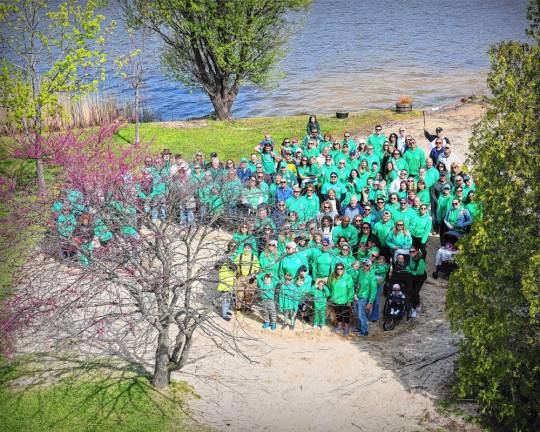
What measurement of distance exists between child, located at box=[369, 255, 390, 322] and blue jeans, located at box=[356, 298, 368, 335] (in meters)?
0.35

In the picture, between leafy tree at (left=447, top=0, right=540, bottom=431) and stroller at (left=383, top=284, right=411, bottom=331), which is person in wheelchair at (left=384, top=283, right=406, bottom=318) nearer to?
stroller at (left=383, top=284, right=411, bottom=331)

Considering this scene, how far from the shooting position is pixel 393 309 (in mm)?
14625

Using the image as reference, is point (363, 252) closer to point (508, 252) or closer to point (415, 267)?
point (415, 267)

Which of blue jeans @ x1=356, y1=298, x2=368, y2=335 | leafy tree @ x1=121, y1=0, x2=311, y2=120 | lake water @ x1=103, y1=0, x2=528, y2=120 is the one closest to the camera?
blue jeans @ x1=356, y1=298, x2=368, y2=335

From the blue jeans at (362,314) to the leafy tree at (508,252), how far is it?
2.92m

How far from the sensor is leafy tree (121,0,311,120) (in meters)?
28.8

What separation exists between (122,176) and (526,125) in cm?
916

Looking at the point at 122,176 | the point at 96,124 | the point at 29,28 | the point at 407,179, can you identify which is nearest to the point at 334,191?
the point at 407,179

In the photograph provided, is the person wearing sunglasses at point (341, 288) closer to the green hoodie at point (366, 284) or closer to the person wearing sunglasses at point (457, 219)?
the green hoodie at point (366, 284)

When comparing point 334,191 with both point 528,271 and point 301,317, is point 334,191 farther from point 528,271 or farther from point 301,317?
point 528,271

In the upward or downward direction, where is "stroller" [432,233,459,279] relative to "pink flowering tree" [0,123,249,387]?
downward

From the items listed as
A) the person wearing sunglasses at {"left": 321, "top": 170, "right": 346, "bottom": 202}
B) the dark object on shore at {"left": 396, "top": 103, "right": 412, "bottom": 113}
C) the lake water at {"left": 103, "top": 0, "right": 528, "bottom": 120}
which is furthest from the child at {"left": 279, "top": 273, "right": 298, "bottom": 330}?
the lake water at {"left": 103, "top": 0, "right": 528, "bottom": 120}

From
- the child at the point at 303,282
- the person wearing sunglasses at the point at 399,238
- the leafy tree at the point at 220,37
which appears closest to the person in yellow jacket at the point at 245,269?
the child at the point at 303,282

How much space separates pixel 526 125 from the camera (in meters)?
10.9
